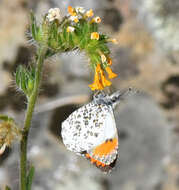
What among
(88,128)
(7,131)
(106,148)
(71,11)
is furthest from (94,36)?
(7,131)

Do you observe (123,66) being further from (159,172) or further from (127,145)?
(159,172)

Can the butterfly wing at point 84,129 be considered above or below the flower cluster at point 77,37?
below

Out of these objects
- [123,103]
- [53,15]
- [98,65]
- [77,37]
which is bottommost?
[123,103]

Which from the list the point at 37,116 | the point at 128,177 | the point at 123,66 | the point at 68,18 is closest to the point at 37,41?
the point at 68,18

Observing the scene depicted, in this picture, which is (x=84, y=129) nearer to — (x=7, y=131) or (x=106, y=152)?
(x=106, y=152)

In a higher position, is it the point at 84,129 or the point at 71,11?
the point at 71,11

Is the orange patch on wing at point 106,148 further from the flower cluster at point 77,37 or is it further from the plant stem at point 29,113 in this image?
the plant stem at point 29,113

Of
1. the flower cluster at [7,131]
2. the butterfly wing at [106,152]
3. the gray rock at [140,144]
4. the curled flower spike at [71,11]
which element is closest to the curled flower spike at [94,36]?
the curled flower spike at [71,11]
